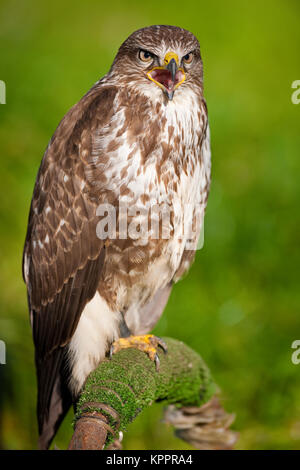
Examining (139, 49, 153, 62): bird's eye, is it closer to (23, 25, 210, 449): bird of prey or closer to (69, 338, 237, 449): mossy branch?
(23, 25, 210, 449): bird of prey

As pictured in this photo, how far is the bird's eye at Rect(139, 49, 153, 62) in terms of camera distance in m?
2.71

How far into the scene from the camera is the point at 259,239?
16.8 ft

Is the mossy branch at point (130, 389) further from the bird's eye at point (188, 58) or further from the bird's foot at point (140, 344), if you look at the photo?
the bird's eye at point (188, 58)

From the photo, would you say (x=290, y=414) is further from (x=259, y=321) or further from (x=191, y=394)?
(x=191, y=394)

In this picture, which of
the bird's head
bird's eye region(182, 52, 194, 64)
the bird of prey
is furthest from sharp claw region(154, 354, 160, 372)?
bird's eye region(182, 52, 194, 64)

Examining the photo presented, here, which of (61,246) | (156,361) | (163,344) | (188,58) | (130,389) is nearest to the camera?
(130,389)

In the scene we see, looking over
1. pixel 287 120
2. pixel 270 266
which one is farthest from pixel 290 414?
pixel 287 120

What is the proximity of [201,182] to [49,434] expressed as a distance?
1367 millimetres

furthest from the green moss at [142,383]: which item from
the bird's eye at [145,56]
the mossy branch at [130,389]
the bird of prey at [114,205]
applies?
the bird's eye at [145,56]

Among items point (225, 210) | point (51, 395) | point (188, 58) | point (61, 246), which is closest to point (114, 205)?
point (61, 246)

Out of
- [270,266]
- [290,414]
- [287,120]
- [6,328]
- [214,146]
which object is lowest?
[290,414]

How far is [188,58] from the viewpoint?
9.14ft

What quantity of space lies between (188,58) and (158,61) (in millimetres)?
166

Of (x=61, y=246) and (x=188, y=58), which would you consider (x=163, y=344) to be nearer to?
(x=61, y=246)
